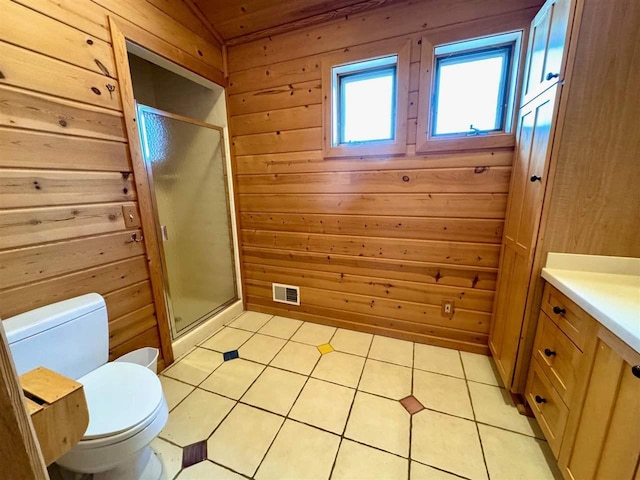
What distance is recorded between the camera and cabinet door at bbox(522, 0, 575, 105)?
115cm

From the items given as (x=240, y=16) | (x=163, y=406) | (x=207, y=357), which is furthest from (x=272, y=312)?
(x=240, y=16)

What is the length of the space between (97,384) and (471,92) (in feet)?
8.70

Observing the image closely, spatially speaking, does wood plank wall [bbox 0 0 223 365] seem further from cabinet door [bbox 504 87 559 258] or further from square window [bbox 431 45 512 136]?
cabinet door [bbox 504 87 559 258]

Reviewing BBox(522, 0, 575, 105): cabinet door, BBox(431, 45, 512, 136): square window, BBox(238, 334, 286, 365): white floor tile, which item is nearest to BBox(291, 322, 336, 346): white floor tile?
BBox(238, 334, 286, 365): white floor tile

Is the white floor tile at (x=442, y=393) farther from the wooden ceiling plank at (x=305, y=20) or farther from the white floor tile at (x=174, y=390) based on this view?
the wooden ceiling plank at (x=305, y=20)

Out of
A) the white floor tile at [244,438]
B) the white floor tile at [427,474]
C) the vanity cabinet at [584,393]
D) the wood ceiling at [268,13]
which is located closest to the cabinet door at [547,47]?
the wood ceiling at [268,13]

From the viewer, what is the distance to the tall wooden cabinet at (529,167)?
3.93ft

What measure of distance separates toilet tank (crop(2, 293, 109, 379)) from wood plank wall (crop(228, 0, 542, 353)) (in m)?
1.37

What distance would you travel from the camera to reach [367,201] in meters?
2.04

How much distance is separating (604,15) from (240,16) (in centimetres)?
208

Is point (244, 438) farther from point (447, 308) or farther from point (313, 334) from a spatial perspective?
point (447, 308)

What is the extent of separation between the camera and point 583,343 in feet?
3.35

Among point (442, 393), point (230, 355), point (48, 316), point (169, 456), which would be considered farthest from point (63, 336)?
point (442, 393)

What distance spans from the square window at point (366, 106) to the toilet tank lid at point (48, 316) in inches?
72.6
